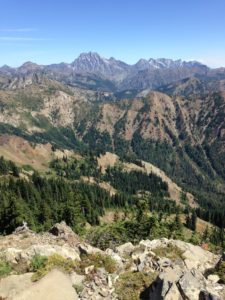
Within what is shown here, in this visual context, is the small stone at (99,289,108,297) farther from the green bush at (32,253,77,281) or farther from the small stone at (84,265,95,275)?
the green bush at (32,253,77,281)

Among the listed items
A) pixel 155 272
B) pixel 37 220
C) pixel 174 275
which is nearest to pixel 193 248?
pixel 155 272

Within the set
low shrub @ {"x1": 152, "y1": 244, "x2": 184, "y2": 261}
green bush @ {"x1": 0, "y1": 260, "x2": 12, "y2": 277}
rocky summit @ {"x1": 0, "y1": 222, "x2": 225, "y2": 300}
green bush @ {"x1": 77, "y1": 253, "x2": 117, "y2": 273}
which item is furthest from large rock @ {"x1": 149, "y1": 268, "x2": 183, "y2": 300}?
green bush @ {"x1": 0, "y1": 260, "x2": 12, "y2": 277}

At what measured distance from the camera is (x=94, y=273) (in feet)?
120

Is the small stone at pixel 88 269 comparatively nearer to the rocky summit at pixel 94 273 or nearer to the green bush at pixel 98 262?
the rocky summit at pixel 94 273

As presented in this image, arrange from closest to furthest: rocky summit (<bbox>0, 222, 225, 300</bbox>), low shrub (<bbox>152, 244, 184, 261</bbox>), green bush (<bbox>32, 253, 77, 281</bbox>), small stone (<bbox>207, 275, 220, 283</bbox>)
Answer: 1. rocky summit (<bbox>0, 222, 225, 300</bbox>)
2. green bush (<bbox>32, 253, 77, 281</bbox>)
3. small stone (<bbox>207, 275, 220, 283</bbox>)
4. low shrub (<bbox>152, 244, 184, 261</bbox>)

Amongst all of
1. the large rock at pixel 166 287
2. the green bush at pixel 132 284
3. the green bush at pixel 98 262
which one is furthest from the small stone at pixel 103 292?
the green bush at pixel 98 262

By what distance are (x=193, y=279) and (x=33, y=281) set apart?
14.8 meters

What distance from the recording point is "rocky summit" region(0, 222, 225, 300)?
30.9 meters

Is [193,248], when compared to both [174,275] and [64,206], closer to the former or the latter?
[174,275]

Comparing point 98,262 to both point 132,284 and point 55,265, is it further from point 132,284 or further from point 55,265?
point 132,284

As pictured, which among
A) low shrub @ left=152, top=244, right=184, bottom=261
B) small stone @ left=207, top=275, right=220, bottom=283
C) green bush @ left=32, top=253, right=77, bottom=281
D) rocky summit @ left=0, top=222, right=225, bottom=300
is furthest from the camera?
low shrub @ left=152, top=244, right=184, bottom=261

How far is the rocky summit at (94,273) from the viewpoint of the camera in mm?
30859

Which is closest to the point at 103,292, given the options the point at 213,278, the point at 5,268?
the point at 213,278

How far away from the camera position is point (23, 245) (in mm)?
45844
